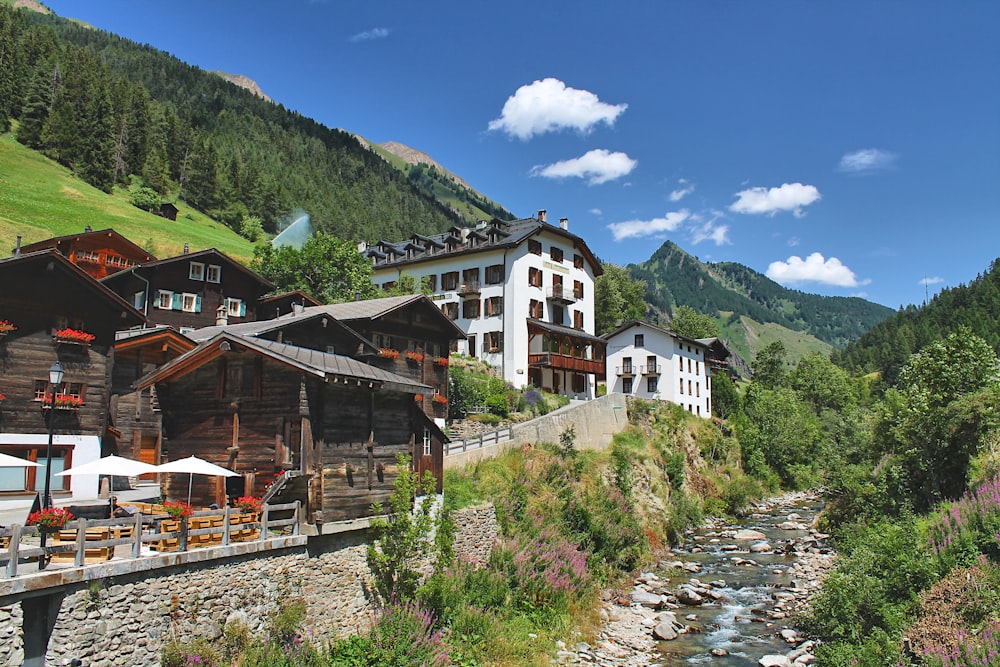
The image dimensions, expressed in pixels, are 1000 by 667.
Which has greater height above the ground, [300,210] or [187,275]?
[300,210]

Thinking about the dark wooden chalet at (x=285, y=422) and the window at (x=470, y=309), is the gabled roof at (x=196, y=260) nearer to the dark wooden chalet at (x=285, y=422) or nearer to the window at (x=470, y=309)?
the window at (x=470, y=309)

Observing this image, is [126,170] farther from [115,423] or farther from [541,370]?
[115,423]

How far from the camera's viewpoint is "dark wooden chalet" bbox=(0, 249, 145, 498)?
24.0 metres

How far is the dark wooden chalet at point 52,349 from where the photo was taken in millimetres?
24031

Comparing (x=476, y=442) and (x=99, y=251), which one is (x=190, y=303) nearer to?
(x=99, y=251)

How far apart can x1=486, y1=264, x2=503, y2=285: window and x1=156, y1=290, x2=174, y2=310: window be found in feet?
76.2

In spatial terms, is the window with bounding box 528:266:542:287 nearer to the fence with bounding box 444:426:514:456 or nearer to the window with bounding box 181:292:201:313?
the fence with bounding box 444:426:514:456

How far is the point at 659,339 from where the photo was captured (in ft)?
201

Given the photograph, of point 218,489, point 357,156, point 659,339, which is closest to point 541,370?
point 659,339

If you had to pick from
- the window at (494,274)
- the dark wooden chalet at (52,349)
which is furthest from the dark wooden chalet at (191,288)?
the window at (494,274)

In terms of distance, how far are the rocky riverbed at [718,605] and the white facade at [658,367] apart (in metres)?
20.3

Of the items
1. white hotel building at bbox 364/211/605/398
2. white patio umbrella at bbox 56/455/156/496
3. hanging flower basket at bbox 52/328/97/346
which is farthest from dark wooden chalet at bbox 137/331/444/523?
white hotel building at bbox 364/211/605/398

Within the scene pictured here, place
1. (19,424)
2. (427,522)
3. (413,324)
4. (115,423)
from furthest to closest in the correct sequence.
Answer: (413,324)
(115,423)
(19,424)
(427,522)

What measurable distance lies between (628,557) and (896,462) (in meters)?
12.8
